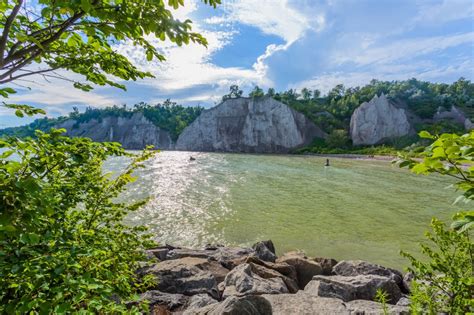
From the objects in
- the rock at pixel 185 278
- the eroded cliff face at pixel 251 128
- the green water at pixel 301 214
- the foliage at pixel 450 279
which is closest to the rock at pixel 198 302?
the rock at pixel 185 278

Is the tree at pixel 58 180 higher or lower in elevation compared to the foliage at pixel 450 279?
higher

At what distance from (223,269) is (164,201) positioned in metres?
14.8

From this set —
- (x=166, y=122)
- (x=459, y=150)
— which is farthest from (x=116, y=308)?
(x=166, y=122)

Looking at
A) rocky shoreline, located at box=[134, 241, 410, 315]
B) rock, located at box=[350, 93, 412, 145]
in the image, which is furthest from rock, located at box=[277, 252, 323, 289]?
rock, located at box=[350, 93, 412, 145]

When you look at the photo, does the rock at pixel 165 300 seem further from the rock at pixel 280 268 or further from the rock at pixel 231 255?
the rock at pixel 231 255

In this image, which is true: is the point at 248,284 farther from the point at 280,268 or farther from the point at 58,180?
the point at 58,180

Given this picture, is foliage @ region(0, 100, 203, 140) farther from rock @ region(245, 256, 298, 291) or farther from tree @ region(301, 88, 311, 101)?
rock @ region(245, 256, 298, 291)

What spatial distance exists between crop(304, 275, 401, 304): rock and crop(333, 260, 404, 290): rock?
137 centimetres

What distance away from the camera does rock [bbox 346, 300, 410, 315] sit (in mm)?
5867

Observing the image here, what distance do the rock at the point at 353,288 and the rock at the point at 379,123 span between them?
97.6 metres

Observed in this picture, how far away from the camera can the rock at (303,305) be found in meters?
6.11

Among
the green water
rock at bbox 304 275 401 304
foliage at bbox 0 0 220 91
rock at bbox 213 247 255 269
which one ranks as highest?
foliage at bbox 0 0 220 91

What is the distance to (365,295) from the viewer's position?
8344mm

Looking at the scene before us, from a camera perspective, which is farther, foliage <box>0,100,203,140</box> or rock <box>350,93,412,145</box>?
foliage <box>0,100,203,140</box>
